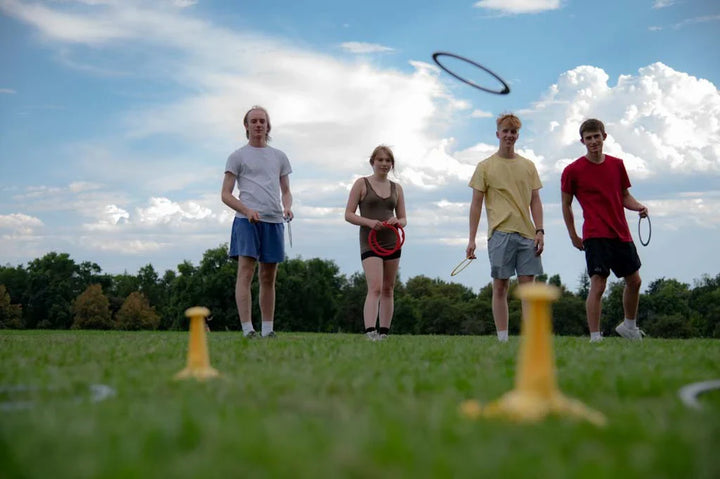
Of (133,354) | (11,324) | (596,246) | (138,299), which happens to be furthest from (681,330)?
(133,354)

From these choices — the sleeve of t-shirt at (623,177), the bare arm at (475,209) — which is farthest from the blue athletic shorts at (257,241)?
the sleeve of t-shirt at (623,177)

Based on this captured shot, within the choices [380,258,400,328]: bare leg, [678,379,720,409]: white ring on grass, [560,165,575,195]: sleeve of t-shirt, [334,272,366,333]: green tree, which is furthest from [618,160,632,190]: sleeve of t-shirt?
[334,272,366,333]: green tree

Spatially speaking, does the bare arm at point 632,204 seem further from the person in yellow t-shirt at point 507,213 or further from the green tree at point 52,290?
the green tree at point 52,290

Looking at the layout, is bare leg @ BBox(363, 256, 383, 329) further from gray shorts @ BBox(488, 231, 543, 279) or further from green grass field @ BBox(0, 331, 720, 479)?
green grass field @ BBox(0, 331, 720, 479)

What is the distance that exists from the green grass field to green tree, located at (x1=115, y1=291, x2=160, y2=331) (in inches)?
2440

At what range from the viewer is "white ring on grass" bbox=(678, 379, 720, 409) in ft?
10.5

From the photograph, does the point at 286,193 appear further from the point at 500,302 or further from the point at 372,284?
the point at 500,302

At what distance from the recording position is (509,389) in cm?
376

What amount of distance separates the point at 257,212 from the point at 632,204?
4294mm

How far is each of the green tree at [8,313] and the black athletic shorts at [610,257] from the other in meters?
58.1

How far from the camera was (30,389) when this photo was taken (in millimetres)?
3896

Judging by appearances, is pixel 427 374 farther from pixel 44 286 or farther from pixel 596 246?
pixel 44 286

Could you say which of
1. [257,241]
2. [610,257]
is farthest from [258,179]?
[610,257]

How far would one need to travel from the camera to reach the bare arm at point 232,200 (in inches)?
332
